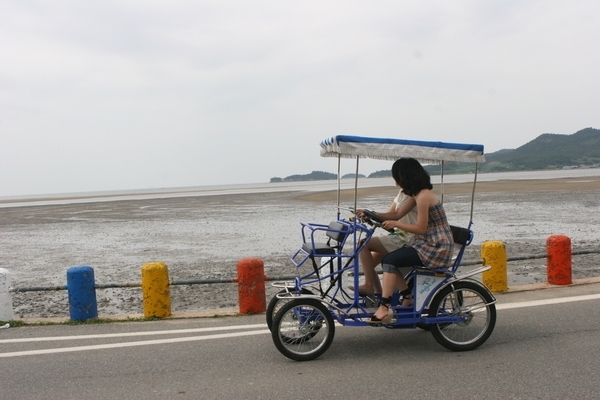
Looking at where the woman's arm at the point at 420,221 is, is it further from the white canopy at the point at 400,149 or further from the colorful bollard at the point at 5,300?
the colorful bollard at the point at 5,300

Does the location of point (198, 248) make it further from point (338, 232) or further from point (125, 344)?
point (338, 232)

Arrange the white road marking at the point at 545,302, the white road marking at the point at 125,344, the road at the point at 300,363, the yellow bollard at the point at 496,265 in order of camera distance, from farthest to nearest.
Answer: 1. the yellow bollard at the point at 496,265
2. the white road marking at the point at 545,302
3. the white road marking at the point at 125,344
4. the road at the point at 300,363

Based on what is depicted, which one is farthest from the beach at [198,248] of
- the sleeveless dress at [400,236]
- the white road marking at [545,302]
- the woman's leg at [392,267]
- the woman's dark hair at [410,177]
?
the woman's dark hair at [410,177]

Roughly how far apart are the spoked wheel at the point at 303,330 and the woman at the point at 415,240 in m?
0.51

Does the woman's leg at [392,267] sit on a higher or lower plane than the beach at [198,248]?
higher

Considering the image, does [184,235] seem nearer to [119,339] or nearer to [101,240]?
[101,240]

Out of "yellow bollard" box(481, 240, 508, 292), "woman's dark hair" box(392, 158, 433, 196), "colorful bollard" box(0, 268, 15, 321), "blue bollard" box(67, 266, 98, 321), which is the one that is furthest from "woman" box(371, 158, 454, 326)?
"colorful bollard" box(0, 268, 15, 321)

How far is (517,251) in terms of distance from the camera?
15.4 metres

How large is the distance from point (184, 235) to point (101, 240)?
3419 mm

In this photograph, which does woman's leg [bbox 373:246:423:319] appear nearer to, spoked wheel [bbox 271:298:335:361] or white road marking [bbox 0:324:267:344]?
spoked wheel [bbox 271:298:335:361]

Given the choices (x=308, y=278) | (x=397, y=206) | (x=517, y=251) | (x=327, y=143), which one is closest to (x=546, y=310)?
(x=397, y=206)

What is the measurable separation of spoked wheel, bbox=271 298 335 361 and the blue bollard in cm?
334

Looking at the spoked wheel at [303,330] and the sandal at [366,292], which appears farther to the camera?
the sandal at [366,292]

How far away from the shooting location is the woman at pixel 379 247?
226 inches
